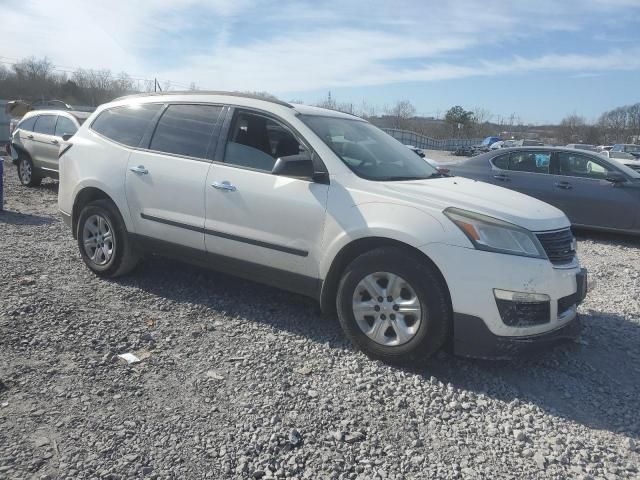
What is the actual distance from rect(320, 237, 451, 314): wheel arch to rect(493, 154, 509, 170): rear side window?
20.5ft

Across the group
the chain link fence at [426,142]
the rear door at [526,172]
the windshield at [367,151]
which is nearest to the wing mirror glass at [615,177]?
the rear door at [526,172]

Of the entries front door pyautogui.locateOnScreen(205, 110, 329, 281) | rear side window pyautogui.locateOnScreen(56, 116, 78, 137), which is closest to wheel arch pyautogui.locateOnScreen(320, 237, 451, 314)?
front door pyautogui.locateOnScreen(205, 110, 329, 281)

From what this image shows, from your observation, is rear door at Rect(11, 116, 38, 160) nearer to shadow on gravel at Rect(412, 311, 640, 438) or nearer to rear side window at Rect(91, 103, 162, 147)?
rear side window at Rect(91, 103, 162, 147)

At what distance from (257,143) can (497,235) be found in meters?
2.05

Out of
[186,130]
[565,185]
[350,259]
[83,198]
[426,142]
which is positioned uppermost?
A: [426,142]

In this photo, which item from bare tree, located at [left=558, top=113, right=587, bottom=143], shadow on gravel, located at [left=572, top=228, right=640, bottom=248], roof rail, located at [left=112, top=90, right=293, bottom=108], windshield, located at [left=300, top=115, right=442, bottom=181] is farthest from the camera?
bare tree, located at [left=558, top=113, right=587, bottom=143]

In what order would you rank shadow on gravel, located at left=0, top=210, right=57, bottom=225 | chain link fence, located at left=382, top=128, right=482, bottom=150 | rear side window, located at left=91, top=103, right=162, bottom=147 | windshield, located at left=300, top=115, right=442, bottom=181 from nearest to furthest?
windshield, located at left=300, top=115, right=442, bottom=181
rear side window, located at left=91, top=103, right=162, bottom=147
shadow on gravel, located at left=0, top=210, right=57, bottom=225
chain link fence, located at left=382, top=128, right=482, bottom=150

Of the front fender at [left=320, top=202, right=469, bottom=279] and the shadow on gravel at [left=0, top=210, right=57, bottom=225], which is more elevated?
the front fender at [left=320, top=202, right=469, bottom=279]

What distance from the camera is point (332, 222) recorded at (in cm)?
383

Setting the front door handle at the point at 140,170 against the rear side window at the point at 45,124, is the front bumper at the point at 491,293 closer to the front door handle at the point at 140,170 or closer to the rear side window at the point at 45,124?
the front door handle at the point at 140,170

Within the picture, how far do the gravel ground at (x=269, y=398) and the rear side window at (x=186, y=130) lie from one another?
1356 millimetres

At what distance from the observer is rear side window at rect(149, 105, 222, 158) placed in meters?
4.61

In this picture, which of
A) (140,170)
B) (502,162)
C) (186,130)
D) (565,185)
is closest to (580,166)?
(565,185)

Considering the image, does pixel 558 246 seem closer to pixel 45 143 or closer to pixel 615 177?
pixel 615 177
